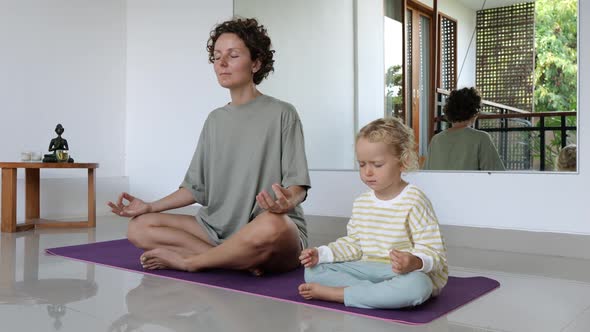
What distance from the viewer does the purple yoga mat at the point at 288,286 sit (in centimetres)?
181

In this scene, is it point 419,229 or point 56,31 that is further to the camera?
point 56,31

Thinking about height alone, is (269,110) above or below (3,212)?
above

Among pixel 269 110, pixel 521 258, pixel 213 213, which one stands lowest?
pixel 521 258

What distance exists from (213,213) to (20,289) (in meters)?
0.80

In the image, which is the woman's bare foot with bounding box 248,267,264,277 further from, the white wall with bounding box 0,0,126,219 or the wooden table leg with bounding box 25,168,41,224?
the white wall with bounding box 0,0,126,219

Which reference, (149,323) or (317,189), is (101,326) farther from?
(317,189)

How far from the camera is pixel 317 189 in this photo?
421 centimetres

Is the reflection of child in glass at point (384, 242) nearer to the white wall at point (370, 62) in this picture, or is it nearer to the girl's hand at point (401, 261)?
the girl's hand at point (401, 261)

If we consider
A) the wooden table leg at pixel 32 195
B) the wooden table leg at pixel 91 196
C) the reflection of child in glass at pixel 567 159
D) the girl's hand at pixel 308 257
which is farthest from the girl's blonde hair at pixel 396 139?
the wooden table leg at pixel 32 195

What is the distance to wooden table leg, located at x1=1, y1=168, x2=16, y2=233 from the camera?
155 inches

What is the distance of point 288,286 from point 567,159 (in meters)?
1.82

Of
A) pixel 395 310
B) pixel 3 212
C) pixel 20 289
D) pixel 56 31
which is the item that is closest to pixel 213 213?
pixel 20 289

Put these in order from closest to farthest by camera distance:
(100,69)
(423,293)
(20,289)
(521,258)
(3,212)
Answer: (423,293), (20,289), (521,258), (3,212), (100,69)

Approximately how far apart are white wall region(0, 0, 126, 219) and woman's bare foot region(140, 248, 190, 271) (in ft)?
8.32
